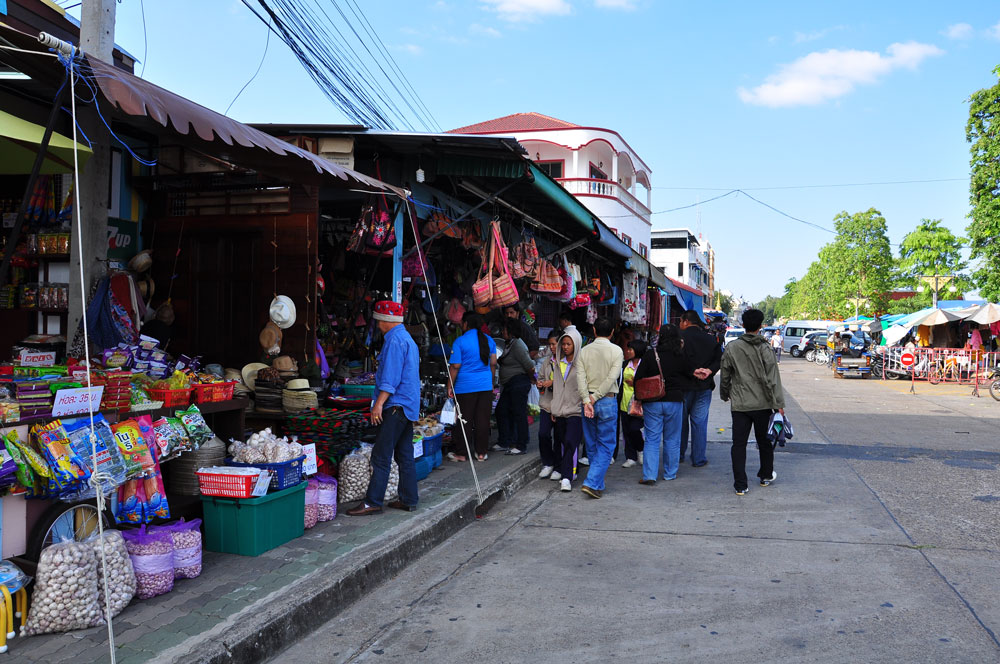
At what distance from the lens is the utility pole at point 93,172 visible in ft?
17.5

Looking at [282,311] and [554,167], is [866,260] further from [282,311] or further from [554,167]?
[282,311]

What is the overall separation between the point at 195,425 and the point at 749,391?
213 inches

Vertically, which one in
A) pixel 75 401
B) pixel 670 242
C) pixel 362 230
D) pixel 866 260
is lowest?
pixel 75 401

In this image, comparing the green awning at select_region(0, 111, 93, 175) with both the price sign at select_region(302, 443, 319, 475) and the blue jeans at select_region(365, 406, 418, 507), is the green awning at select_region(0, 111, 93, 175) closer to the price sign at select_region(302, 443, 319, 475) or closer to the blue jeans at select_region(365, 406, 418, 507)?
the price sign at select_region(302, 443, 319, 475)

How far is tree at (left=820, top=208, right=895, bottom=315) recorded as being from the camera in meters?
52.7

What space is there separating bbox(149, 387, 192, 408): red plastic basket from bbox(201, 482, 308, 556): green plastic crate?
0.74 meters

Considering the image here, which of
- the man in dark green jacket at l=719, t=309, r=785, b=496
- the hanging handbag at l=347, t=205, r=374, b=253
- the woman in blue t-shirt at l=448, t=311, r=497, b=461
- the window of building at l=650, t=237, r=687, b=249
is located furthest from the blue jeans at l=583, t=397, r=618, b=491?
the window of building at l=650, t=237, r=687, b=249

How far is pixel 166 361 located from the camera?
249 inches

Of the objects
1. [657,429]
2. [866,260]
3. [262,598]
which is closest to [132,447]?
[262,598]

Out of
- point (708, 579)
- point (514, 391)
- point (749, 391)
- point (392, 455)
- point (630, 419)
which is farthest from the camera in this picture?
point (514, 391)

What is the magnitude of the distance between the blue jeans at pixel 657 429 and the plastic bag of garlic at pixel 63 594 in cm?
582

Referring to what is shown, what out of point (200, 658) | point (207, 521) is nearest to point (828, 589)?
point (200, 658)

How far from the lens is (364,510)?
6109mm

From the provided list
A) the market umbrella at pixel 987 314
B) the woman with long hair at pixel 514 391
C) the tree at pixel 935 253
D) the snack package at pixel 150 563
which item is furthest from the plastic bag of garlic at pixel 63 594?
the tree at pixel 935 253
